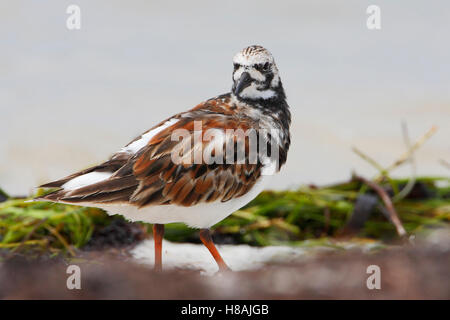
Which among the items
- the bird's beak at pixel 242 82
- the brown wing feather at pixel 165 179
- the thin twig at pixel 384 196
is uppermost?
the bird's beak at pixel 242 82

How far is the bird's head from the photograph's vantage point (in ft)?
11.6

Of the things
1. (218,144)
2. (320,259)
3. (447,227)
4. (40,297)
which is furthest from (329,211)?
(40,297)

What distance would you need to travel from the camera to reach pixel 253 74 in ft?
11.7

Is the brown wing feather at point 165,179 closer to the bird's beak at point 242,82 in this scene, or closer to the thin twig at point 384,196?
the bird's beak at point 242,82

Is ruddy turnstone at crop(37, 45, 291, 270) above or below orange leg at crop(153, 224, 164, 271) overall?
above

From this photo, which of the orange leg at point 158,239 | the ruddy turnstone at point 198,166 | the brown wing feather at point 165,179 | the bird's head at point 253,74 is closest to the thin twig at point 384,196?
the ruddy turnstone at point 198,166

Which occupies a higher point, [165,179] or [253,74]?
[253,74]

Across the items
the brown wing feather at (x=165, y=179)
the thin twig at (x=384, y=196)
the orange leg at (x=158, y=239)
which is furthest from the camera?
the thin twig at (x=384, y=196)

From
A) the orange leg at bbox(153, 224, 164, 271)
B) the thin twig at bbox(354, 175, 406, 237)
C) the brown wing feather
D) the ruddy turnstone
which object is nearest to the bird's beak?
the ruddy turnstone

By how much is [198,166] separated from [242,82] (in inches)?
25.4

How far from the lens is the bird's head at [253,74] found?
11.6ft

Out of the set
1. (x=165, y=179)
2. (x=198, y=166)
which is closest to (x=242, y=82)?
(x=198, y=166)

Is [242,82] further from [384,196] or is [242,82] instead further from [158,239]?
[384,196]

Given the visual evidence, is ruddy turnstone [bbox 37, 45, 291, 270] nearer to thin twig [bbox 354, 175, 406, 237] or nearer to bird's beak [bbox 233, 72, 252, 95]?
bird's beak [bbox 233, 72, 252, 95]
